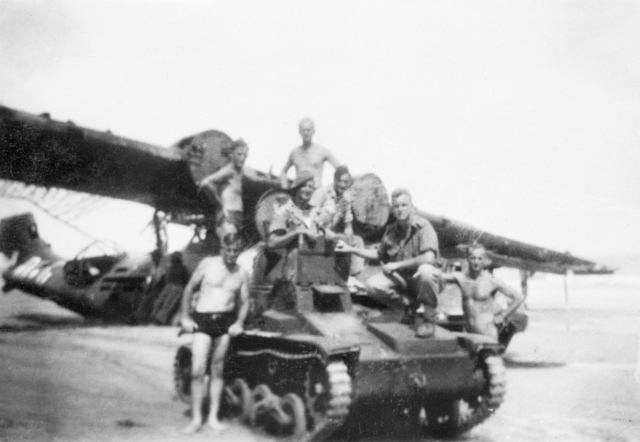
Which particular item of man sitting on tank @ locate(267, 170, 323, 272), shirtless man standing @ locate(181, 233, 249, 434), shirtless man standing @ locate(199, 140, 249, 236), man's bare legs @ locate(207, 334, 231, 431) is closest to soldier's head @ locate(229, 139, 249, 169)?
shirtless man standing @ locate(199, 140, 249, 236)

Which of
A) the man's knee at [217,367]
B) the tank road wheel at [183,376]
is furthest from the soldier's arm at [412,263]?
the tank road wheel at [183,376]

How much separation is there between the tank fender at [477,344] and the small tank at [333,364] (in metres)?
0.01

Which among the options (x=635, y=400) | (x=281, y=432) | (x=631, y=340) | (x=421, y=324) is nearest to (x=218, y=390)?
(x=281, y=432)

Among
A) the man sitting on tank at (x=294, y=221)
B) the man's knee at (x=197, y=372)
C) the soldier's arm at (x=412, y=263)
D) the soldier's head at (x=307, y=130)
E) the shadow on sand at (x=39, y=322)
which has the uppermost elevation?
the soldier's head at (x=307, y=130)

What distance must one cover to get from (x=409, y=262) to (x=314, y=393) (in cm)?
150

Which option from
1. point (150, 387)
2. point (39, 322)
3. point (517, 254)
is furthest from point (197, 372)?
point (517, 254)

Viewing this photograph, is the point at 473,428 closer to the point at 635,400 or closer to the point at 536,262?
the point at 635,400

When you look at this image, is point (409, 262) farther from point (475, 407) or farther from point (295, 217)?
point (475, 407)

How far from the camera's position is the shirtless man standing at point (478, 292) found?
23.8ft

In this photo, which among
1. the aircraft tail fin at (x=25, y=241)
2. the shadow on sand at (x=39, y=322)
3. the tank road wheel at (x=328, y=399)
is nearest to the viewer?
the tank road wheel at (x=328, y=399)

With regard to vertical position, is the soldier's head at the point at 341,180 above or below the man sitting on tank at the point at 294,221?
above

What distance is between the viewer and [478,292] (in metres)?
7.46

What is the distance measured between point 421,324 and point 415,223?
3.26 feet

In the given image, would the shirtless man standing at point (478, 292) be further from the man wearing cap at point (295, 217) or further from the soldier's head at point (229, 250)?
the soldier's head at point (229, 250)
